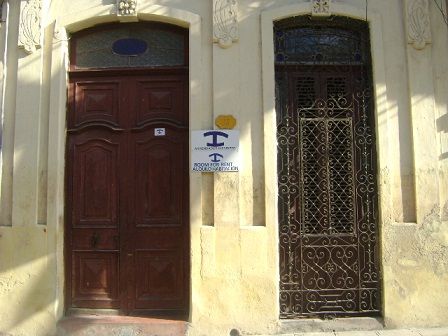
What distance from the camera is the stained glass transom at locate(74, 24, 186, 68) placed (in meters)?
5.93

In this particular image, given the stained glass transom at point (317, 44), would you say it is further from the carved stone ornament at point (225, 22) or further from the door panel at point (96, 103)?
the door panel at point (96, 103)

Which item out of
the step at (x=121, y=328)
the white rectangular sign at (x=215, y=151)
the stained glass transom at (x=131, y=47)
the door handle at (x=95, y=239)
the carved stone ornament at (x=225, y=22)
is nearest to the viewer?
the step at (x=121, y=328)

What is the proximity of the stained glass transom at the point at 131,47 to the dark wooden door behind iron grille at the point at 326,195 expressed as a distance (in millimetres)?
1411

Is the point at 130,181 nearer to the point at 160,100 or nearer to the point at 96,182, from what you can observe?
the point at 96,182

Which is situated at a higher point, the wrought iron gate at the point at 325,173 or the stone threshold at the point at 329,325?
the wrought iron gate at the point at 325,173

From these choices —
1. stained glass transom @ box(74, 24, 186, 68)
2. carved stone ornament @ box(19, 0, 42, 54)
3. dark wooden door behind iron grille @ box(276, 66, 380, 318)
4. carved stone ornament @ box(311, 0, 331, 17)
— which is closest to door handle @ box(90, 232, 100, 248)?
stained glass transom @ box(74, 24, 186, 68)

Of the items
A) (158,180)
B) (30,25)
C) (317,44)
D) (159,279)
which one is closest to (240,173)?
(158,180)

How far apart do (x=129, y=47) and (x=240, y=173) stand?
2259 mm

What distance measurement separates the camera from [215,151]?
5477mm

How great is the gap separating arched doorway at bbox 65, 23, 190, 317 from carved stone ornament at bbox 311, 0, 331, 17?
66.1 inches

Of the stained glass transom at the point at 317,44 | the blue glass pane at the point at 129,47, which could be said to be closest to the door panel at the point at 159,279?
the blue glass pane at the point at 129,47

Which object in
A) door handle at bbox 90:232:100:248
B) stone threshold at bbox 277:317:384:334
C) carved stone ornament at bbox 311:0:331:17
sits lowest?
stone threshold at bbox 277:317:384:334

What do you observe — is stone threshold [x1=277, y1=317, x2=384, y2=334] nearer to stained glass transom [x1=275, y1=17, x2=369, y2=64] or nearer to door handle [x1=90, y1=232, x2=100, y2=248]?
door handle [x1=90, y1=232, x2=100, y2=248]

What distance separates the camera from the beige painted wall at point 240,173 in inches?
211
